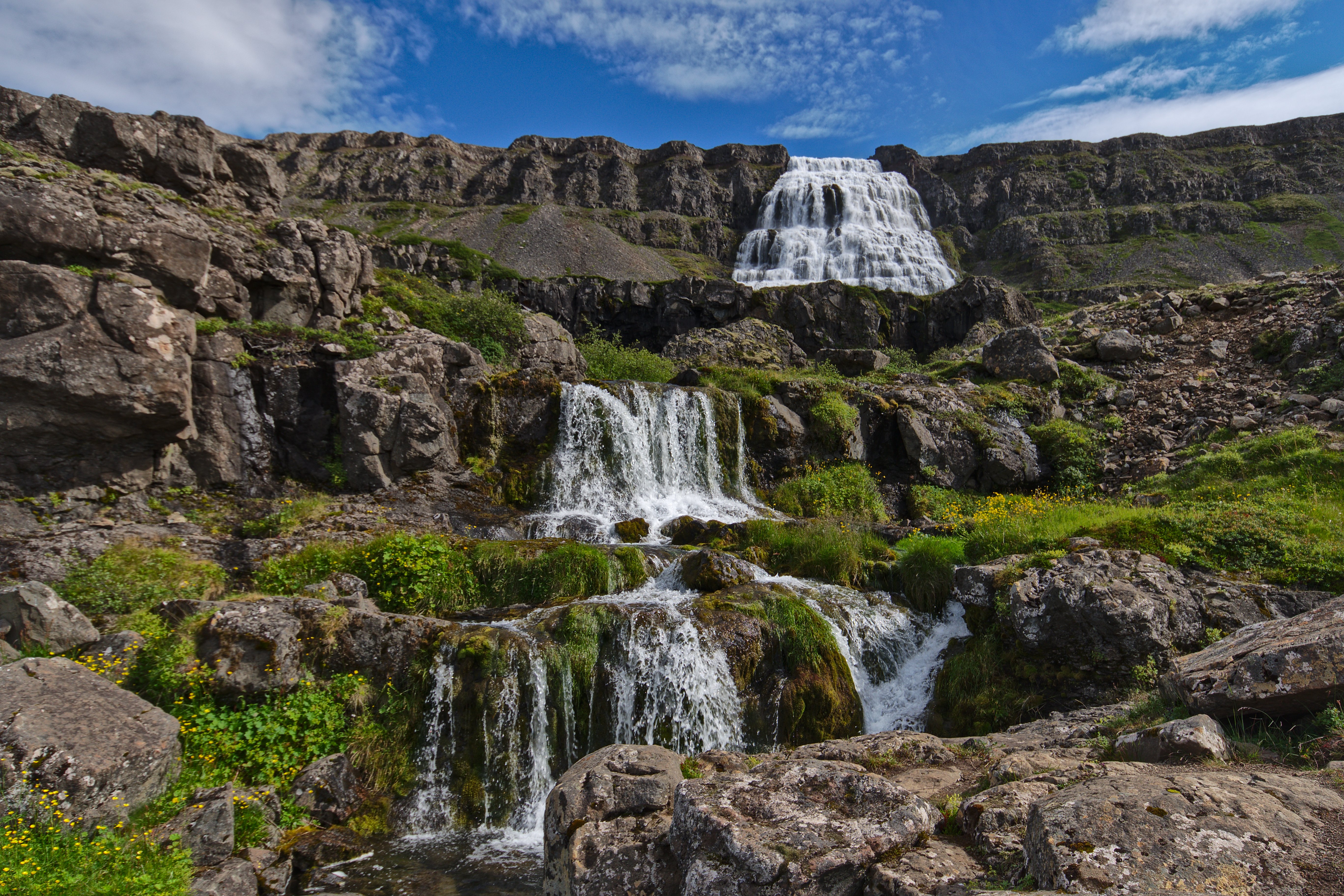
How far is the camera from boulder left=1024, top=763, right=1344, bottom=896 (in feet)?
8.75

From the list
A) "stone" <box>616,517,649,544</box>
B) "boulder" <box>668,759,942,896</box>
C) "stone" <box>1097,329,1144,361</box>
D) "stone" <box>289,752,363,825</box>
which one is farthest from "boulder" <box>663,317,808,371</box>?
"boulder" <box>668,759,942,896</box>

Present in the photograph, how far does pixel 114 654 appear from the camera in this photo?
7.30 m

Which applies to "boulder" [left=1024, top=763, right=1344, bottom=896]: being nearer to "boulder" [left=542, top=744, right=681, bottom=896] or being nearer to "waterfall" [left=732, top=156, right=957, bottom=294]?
"boulder" [left=542, top=744, right=681, bottom=896]

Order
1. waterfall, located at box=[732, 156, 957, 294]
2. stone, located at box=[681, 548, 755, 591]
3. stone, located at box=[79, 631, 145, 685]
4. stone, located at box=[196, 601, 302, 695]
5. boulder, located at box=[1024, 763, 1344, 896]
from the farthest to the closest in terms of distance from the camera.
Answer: waterfall, located at box=[732, 156, 957, 294] < stone, located at box=[681, 548, 755, 591] < stone, located at box=[196, 601, 302, 695] < stone, located at box=[79, 631, 145, 685] < boulder, located at box=[1024, 763, 1344, 896]

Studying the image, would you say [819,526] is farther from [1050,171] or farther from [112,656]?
[1050,171]

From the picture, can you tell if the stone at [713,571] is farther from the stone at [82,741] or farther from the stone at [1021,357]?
the stone at [1021,357]

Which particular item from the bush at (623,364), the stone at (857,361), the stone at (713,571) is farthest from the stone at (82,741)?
the stone at (857,361)

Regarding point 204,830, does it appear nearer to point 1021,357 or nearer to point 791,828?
point 791,828

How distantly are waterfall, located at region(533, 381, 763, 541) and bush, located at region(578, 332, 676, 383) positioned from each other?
17.5ft

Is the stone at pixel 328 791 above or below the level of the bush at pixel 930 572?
below

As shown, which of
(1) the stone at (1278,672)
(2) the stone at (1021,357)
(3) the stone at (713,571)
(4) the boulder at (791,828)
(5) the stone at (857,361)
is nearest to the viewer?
(4) the boulder at (791,828)

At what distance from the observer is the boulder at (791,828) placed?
11.5ft

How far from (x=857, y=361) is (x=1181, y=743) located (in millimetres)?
22903

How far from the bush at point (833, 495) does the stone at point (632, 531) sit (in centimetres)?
510
